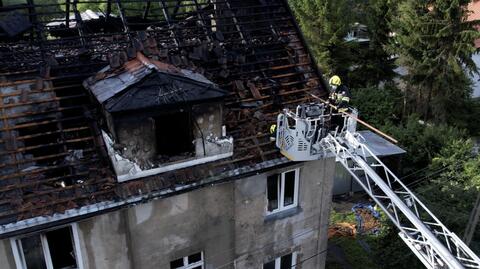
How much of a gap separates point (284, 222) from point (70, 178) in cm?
577

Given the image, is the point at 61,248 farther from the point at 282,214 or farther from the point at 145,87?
the point at 282,214

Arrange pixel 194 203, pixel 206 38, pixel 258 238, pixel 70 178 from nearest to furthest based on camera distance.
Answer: pixel 70 178
pixel 194 203
pixel 258 238
pixel 206 38

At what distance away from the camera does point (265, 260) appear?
11.8m

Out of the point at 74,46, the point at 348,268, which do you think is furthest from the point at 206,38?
the point at 348,268

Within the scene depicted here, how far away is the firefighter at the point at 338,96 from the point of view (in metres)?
10.4

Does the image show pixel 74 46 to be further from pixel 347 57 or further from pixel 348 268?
pixel 347 57

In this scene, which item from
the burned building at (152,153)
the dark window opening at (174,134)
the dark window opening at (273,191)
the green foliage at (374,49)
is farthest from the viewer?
the green foliage at (374,49)

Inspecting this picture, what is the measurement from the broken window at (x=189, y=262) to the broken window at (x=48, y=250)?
7.79 ft

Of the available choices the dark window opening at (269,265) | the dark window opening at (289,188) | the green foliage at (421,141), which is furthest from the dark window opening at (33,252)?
the green foliage at (421,141)

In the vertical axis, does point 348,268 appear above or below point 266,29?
below

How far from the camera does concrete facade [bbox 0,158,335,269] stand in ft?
30.0

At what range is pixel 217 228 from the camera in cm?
1043

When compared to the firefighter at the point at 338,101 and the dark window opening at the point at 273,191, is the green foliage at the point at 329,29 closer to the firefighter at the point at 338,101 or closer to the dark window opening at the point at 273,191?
A: the firefighter at the point at 338,101

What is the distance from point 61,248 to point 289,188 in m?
5.90
